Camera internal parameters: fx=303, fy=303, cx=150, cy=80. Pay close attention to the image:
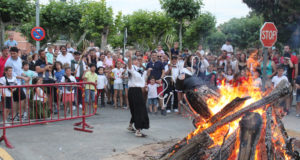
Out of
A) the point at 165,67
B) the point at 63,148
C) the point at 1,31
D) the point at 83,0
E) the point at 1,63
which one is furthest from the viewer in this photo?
the point at 83,0

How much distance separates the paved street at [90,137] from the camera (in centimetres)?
580

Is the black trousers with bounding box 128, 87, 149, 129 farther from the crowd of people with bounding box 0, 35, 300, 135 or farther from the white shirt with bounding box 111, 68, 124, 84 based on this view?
the white shirt with bounding box 111, 68, 124, 84

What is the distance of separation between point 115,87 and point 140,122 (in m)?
4.29

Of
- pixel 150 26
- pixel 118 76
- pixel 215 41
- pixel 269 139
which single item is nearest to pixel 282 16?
pixel 118 76

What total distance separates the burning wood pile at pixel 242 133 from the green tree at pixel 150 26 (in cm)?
3154

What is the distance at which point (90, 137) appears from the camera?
705 cm

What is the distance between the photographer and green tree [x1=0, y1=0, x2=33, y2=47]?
18547 millimetres

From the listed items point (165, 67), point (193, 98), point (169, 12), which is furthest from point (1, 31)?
point (193, 98)

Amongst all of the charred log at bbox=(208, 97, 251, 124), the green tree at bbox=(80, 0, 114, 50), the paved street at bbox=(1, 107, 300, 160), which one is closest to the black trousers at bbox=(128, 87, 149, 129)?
the paved street at bbox=(1, 107, 300, 160)

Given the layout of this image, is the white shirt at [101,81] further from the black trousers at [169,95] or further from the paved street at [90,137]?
the black trousers at [169,95]

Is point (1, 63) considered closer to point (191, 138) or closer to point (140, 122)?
point (140, 122)

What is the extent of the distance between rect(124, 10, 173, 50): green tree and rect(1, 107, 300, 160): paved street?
90.8 feet

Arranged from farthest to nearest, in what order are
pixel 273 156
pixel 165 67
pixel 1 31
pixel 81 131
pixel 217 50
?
pixel 217 50
pixel 1 31
pixel 165 67
pixel 81 131
pixel 273 156

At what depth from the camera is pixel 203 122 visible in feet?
17.2
